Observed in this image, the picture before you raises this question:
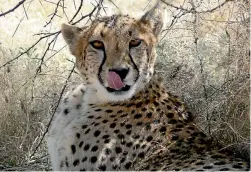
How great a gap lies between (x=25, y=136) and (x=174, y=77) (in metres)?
1.20

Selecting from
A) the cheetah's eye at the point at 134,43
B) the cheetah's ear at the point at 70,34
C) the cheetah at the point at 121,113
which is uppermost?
the cheetah's ear at the point at 70,34

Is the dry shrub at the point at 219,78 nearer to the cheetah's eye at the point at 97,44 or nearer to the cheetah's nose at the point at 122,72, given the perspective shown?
the cheetah's nose at the point at 122,72

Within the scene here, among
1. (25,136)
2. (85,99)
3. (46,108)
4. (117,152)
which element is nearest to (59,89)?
(46,108)

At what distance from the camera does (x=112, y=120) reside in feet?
10.3

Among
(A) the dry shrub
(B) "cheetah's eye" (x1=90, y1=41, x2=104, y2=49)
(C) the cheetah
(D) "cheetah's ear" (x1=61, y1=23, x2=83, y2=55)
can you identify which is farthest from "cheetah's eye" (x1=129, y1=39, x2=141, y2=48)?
(A) the dry shrub

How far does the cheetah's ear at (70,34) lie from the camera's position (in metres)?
3.33

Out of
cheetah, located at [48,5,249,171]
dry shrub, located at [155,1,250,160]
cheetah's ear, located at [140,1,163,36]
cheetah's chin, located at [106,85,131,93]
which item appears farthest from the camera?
dry shrub, located at [155,1,250,160]

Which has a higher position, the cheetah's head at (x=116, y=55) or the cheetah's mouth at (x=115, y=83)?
the cheetah's head at (x=116, y=55)

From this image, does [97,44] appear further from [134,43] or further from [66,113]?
[66,113]

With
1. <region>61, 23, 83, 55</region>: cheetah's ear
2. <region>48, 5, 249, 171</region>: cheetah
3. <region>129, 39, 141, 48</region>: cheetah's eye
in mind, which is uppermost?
<region>61, 23, 83, 55</region>: cheetah's ear

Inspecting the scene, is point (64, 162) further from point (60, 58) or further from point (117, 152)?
point (60, 58)

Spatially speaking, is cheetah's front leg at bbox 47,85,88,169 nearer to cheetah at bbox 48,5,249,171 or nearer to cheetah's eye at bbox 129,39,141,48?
cheetah at bbox 48,5,249,171

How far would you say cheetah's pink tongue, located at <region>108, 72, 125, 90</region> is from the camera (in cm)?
302

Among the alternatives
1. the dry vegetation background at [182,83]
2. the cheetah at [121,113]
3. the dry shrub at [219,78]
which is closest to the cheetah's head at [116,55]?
the cheetah at [121,113]
